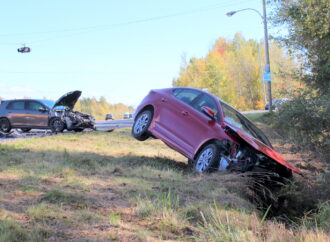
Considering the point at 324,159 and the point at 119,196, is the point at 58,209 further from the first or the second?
the point at 324,159

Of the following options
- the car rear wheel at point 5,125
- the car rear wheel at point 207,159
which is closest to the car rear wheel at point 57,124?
the car rear wheel at point 5,125

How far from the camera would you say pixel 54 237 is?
10.1ft

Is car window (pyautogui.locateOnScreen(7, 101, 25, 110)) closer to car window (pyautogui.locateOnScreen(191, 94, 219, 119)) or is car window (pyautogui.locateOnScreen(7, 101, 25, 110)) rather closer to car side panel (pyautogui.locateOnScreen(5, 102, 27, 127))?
car side panel (pyautogui.locateOnScreen(5, 102, 27, 127))

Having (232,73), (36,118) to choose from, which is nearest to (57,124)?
(36,118)

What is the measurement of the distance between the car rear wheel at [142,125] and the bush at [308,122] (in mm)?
3772

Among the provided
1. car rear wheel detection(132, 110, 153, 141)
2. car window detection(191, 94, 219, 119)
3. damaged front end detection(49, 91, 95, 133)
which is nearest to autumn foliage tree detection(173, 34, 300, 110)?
damaged front end detection(49, 91, 95, 133)

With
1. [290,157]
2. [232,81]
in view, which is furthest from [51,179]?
[232,81]

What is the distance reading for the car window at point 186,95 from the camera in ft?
22.6

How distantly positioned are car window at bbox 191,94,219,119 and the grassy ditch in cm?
133

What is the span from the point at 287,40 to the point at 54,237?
14.0 meters

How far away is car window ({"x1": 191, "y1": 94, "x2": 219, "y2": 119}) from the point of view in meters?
6.46

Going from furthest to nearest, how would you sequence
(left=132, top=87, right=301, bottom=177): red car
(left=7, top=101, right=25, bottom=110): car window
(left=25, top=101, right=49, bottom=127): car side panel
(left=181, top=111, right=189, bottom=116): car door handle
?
1. (left=7, top=101, right=25, bottom=110): car window
2. (left=25, top=101, right=49, bottom=127): car side panel
3. (left=181, top=111, right=189, bottom=116): car door handle
4. (left=132, top=87, right=301, bottom=177): red car

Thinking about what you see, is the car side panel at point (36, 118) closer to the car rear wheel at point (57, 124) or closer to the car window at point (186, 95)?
the car rear wheel at point (57, 124)

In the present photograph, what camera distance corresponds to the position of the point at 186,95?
7.02m
